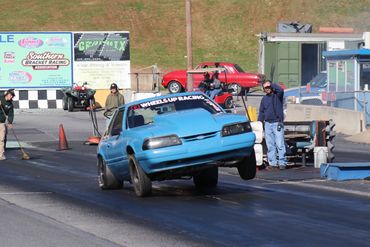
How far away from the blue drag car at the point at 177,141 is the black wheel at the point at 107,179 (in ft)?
1.38

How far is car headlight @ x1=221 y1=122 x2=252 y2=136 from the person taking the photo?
12.1 meters

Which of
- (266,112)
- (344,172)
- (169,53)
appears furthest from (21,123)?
(169,53)

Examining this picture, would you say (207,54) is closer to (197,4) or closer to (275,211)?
(197,4)

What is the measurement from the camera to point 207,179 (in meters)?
13.9

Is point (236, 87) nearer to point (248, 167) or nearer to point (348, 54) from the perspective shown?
point (348, 54)

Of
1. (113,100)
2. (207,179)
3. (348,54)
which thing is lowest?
(207,179)

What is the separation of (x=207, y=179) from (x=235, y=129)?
1980 millimetres

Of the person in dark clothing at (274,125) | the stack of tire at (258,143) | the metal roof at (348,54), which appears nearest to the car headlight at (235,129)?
the stack of tire at (258,143)

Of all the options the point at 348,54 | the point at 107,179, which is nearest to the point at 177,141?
the point at 107,179

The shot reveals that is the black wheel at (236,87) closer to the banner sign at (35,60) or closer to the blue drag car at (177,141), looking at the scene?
the banner sign at (35,60)

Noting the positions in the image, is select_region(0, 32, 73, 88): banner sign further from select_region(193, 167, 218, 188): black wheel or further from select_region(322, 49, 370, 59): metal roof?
select_region(193, 167, 218, 188): black wheel

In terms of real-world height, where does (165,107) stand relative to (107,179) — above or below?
above

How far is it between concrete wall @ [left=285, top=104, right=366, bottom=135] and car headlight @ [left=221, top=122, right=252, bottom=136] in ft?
45.5

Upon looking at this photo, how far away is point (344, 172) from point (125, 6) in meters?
54.2
